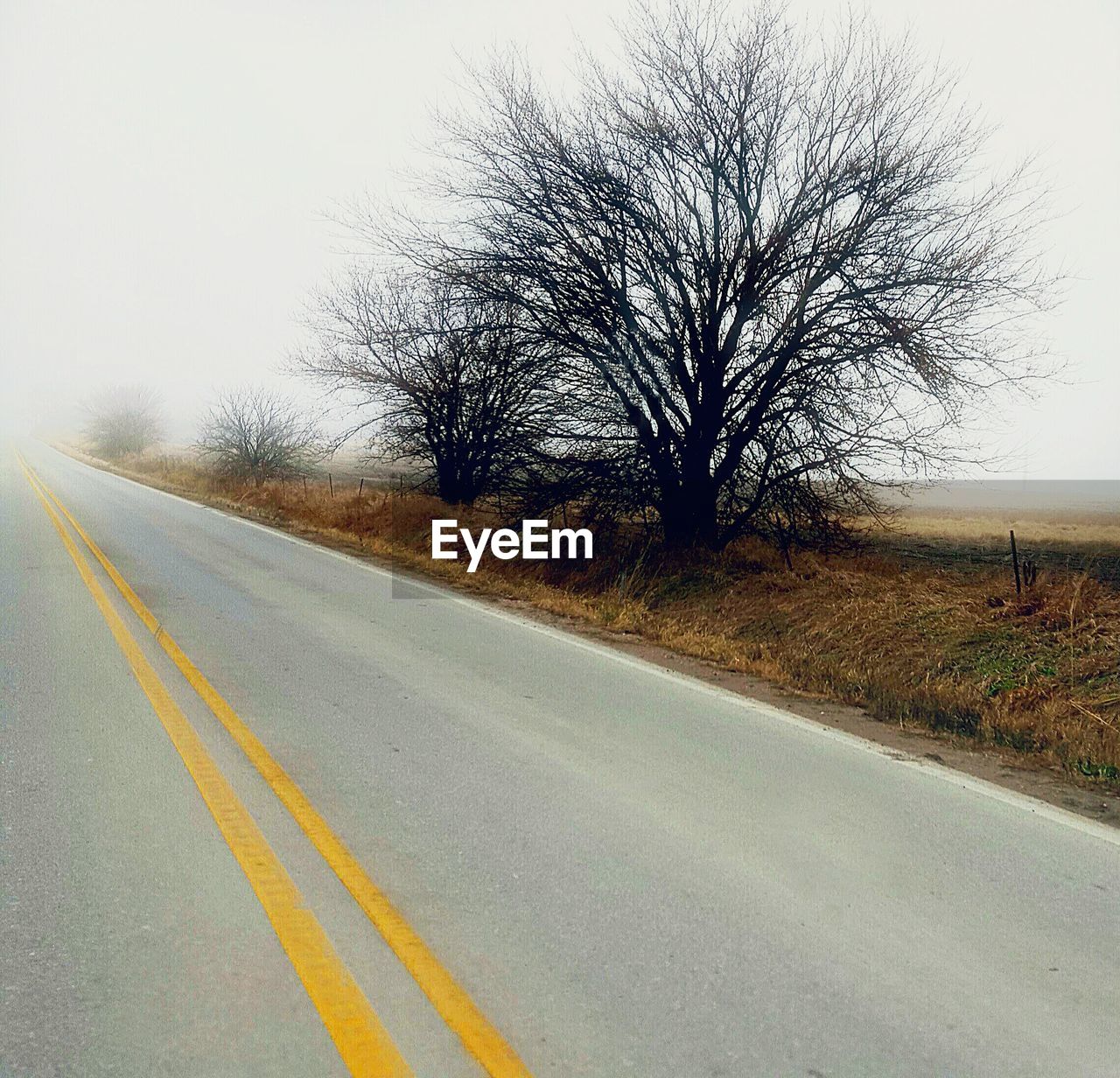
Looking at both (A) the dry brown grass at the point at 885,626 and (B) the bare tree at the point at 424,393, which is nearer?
(A) the dry brown grass at the point at 885,626

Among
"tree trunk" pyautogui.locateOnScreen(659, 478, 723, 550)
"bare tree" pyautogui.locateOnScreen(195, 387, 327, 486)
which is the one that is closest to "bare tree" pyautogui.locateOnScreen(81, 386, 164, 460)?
"bare tree" pyautogui.locateOnScreen(195, 387, 327, 486)

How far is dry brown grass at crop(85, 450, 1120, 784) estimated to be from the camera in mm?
7332

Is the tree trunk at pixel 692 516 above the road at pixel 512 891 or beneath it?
above

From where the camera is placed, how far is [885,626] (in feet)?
33.5

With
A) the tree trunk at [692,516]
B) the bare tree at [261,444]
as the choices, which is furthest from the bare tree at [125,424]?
the tree trunk at [692,516]

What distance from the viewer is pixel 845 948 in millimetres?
3514

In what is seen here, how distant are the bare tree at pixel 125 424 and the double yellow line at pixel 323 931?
62.5 metres

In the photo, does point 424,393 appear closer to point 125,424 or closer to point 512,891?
point 512,891

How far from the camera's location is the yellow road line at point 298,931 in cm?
281

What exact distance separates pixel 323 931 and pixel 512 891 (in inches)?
30.0

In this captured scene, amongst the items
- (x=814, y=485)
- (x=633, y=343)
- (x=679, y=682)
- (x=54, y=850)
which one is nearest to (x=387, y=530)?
(x=633, y=343)

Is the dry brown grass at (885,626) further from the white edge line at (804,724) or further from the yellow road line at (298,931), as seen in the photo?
the yellow road line at (298,931)

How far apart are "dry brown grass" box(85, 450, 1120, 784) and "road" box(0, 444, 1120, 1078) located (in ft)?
4.72

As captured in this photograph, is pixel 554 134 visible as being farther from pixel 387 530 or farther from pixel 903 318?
pixel 387 530
